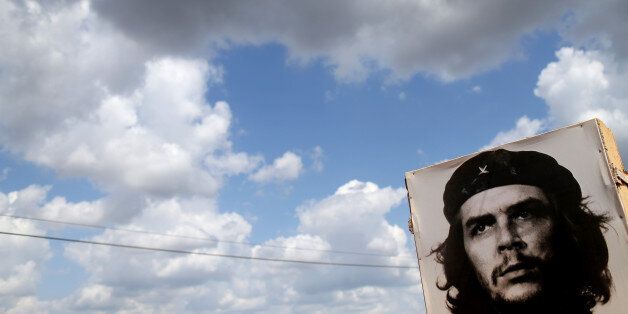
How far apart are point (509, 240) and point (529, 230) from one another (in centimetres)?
29

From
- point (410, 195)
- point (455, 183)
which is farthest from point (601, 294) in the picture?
point (410, 195)

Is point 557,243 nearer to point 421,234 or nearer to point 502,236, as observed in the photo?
point 502,236

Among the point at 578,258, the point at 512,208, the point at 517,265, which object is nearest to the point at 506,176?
the point at 512,208

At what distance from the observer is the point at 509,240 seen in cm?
636

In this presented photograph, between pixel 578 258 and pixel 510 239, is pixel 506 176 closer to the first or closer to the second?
pixel 510 239

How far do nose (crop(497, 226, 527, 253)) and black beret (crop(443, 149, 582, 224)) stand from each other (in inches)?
25.6

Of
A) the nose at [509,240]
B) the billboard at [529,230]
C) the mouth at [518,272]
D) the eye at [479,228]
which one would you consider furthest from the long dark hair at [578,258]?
the eye at [479,228]

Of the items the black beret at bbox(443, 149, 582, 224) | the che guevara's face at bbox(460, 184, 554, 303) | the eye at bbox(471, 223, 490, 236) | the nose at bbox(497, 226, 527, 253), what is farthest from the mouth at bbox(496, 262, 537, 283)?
the black beret at bbox(443, 149, 582, 224)

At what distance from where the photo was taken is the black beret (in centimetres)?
625

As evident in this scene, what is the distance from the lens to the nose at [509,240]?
626 cm

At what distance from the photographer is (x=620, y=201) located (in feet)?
19.0

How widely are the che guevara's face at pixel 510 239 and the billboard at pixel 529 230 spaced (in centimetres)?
1

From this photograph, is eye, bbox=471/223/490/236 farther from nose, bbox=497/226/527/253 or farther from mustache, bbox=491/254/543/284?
mustache, bbox=491/254/543/284

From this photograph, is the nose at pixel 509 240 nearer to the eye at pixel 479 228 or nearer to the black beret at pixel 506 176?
the eye at pixel 479 228
